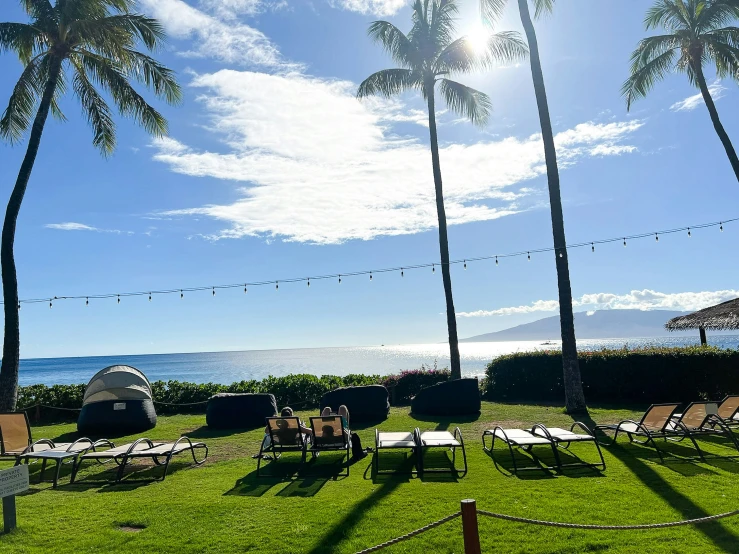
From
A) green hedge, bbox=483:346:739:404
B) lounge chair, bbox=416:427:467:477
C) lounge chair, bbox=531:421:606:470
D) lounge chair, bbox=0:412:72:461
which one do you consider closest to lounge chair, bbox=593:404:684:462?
lounge chair, bbox=531:421:606:470

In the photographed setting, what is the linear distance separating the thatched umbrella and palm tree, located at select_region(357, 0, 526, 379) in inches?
340

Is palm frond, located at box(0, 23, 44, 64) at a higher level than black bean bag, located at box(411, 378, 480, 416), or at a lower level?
higher

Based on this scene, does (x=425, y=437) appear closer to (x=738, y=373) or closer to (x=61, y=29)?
(x=738, y=373)

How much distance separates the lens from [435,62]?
59.5ft

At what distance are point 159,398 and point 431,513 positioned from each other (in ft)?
45.5

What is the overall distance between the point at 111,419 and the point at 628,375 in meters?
14.2

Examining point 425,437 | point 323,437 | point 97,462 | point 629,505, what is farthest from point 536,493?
point 97,462

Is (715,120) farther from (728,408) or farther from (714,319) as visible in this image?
(728,408)

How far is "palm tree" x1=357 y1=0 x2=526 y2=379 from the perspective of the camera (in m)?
17.2

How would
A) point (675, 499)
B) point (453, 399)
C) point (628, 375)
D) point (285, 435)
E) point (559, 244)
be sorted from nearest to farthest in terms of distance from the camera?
point (675, 499)
point (285, 435)
point (453, 399)
point (559, 244)
point (628, 375)

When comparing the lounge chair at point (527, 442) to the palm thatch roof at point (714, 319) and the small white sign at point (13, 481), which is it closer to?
the small white sign at point (13, 481)

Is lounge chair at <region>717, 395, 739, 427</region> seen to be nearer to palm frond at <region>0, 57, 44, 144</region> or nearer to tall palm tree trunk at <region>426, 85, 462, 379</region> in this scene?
tall palm tree trunk at <region>426, 85, 462, 379</region>

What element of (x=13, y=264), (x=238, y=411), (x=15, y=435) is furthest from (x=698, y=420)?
(x=13, y=264)

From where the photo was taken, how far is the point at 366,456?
27.3ft
